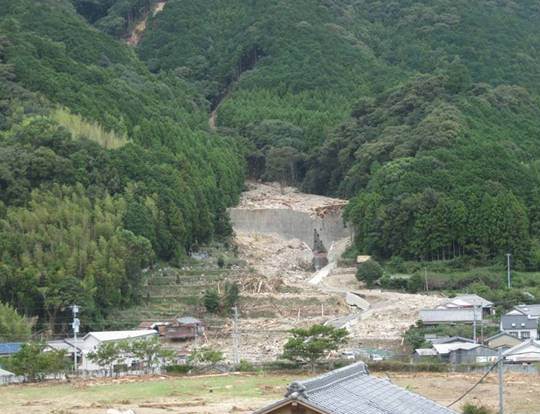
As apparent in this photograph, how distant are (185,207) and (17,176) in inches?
290

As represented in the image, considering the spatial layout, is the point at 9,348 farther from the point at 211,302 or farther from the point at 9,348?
the point at 211,302

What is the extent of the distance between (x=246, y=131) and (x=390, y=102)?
1198 cm

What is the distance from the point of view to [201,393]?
3075 centimetres

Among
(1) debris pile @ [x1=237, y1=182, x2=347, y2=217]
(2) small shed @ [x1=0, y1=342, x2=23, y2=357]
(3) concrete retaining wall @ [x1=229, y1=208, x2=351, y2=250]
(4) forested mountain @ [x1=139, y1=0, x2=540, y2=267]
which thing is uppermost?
(4) forested mountain @ [x1=139, y1=0, x2=540, y2=267]

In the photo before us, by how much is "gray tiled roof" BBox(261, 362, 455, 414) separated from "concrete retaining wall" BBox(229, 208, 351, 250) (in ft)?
167

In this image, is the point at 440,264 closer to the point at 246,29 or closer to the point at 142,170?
the point at 142,170

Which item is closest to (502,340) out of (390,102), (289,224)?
(289,224)

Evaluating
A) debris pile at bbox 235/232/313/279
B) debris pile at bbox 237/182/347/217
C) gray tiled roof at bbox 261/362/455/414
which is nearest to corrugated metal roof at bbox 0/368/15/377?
debris pile at bbox 235/232/313/279

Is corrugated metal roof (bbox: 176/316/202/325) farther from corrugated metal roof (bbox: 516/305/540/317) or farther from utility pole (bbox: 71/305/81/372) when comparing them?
corrugated metal roof (bbox: 516/305/540/317)

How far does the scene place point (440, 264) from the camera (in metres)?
56.0

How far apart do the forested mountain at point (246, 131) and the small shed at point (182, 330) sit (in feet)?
8.13

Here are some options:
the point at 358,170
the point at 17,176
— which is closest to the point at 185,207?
the point at 17,176

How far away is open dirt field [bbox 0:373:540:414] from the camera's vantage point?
27.9m

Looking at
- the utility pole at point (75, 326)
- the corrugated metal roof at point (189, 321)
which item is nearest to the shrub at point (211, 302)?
the corrugated metal roof at point (189, 321)
